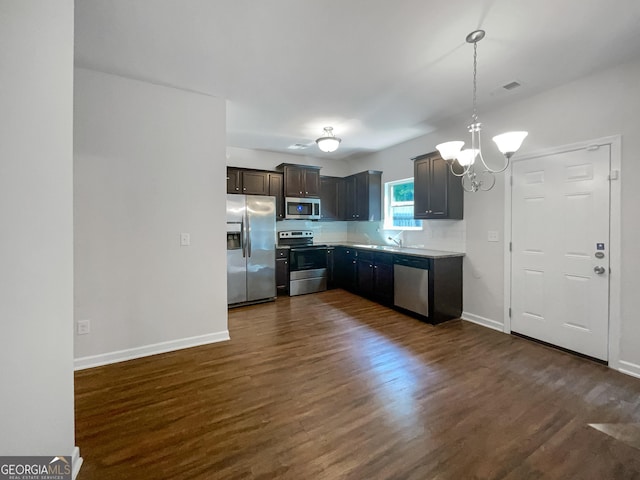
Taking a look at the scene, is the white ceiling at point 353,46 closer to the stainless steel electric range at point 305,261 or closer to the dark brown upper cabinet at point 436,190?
the dark brown upper cabinet at point 436,190

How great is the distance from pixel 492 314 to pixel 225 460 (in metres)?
3.47

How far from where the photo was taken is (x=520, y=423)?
5.98ft

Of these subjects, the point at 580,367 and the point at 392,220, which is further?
the point at 392,220

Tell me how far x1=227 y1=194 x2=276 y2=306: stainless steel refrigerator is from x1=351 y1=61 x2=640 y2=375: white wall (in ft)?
10.1

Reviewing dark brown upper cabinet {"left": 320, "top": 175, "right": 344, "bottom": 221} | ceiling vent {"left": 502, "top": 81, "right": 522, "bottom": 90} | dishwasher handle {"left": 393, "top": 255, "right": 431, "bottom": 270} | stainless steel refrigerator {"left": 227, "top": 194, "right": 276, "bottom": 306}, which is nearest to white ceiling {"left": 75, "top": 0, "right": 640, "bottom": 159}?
ceiling vent {"left": 502, "top": 81, "right": 522, "bottom": 90}

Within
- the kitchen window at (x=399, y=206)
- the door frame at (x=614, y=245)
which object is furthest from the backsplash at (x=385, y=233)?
the door frame at (x=614, y=245)

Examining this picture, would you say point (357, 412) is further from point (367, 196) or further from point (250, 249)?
point (367, 196)

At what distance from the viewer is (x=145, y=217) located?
9.12 ft

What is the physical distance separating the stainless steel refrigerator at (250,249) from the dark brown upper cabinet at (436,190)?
2466mm

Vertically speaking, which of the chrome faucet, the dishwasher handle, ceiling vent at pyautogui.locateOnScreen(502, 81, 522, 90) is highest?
ceiling vent at pyautogui.locateOnScreen(502, 81, 522, 90)

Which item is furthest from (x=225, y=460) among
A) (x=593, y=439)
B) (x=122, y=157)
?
(x=122, y=157)

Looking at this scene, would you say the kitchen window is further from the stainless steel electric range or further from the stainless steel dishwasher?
the stainless steel electric range

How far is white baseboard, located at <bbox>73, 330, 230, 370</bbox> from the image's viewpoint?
2564 mm

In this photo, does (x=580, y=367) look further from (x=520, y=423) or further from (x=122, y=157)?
(x=122, y=157)
